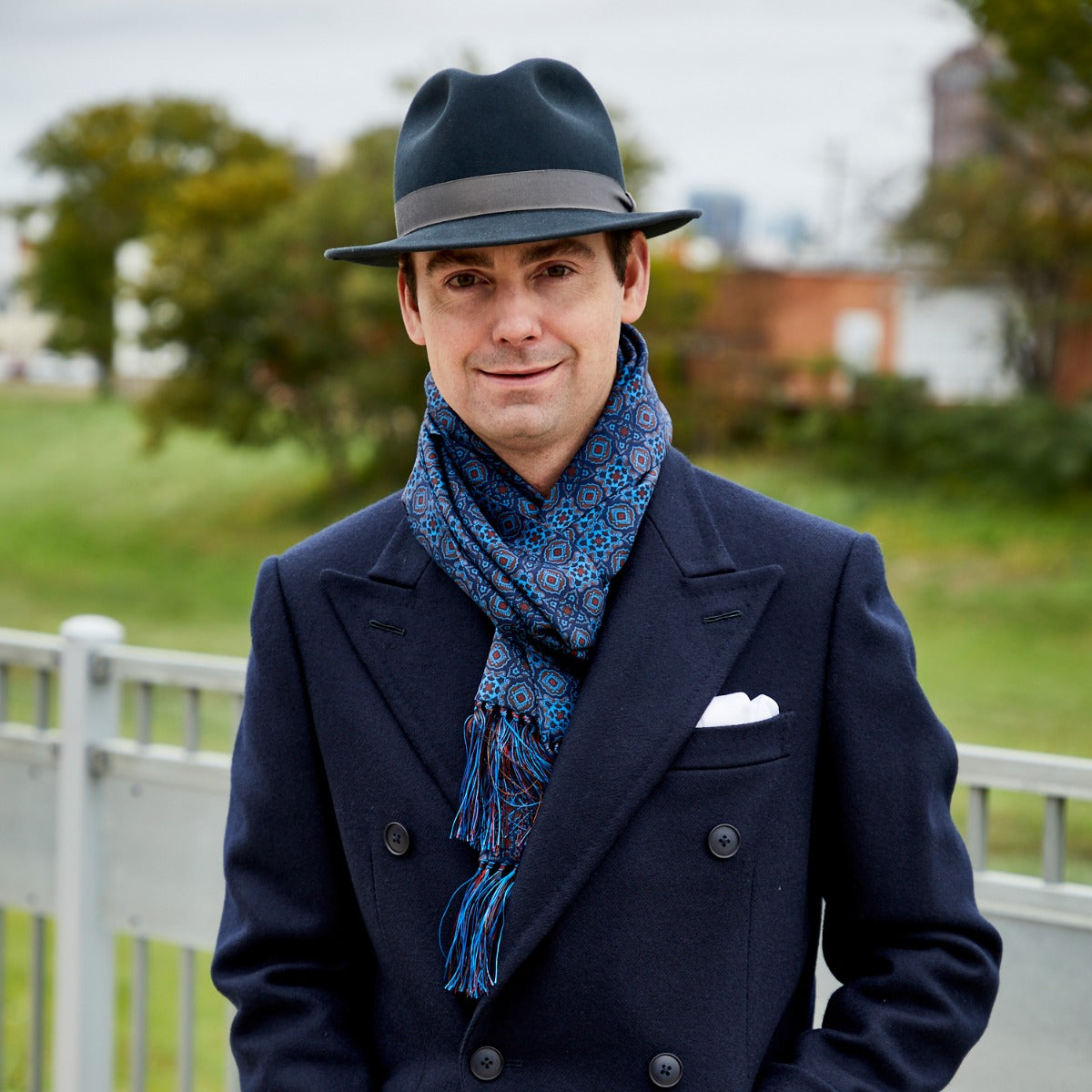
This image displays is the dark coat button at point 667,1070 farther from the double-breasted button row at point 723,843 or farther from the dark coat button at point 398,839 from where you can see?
Answer: the dark coat button at point 398,839

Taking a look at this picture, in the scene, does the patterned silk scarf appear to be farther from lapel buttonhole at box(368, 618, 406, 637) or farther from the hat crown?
the hat crown

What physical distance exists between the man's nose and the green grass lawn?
3.91 metres

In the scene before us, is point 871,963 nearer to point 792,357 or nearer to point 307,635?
point 307,635

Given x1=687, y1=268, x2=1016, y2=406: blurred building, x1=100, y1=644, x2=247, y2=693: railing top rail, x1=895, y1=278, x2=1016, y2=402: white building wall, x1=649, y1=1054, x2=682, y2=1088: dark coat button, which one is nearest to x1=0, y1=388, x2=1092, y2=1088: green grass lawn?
x1=687, y1=268, x2=1016, y2=406: blurred building

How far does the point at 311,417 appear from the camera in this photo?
82.0 feet

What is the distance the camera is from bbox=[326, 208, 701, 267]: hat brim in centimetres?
185

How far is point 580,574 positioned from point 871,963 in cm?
66

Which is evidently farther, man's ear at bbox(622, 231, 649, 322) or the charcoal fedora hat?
man's ear at bbox(622, 231, 649, 322)

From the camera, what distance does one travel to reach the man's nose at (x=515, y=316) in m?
1.89

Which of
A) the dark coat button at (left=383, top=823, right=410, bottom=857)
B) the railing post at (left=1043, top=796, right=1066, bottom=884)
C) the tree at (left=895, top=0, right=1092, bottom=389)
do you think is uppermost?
the tree at (left=895, top=0, right=1092, bottom=389)

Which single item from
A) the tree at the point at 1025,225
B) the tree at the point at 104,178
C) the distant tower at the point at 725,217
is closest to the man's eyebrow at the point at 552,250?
the tree at the point at 1025,225

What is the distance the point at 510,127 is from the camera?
6.30ft

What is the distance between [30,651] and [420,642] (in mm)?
1852

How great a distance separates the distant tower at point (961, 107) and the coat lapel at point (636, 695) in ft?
69.6
